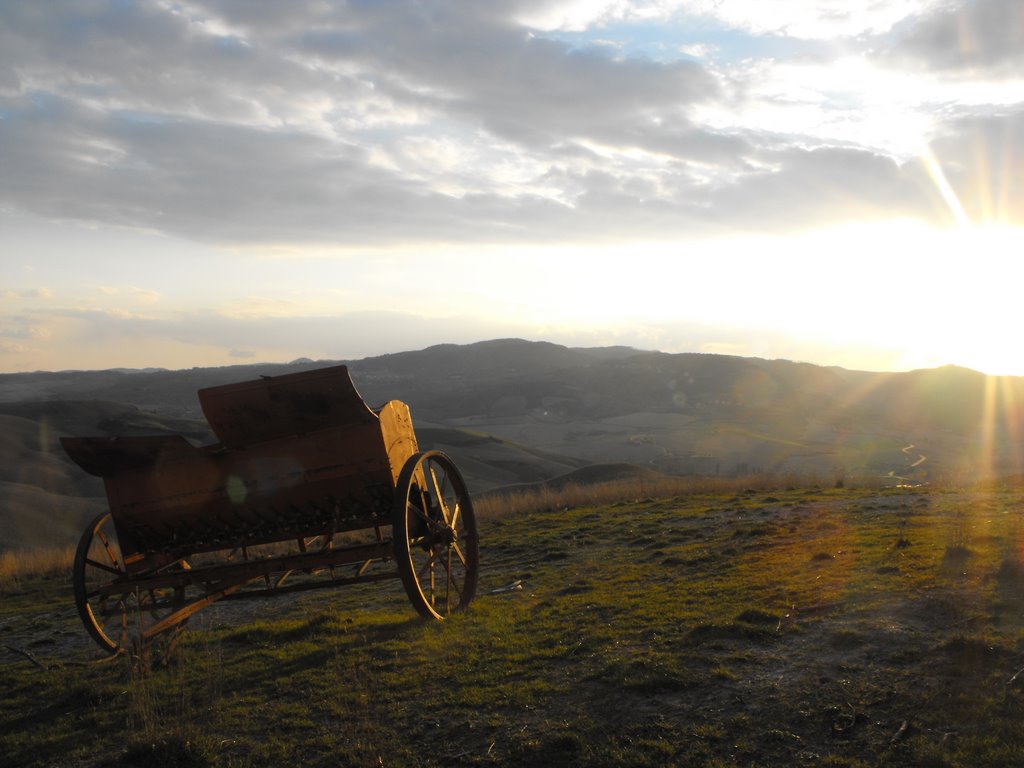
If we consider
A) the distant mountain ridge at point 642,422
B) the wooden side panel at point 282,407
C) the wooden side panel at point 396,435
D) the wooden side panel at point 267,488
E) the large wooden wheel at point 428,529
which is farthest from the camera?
the distant mountain ridge at point 642,422

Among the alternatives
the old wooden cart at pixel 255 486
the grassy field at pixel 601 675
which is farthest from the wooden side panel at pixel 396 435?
the grassy field at pixel 601 675

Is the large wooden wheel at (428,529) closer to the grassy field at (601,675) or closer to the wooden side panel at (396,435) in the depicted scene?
the wooden side panel at (396,435)

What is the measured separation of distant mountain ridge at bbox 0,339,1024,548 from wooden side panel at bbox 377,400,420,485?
20726mm

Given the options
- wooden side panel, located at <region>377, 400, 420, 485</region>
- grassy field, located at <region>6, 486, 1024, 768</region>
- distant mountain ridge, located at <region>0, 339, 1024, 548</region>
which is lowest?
distant mountain ridge, located at <region>0, 339, 1024, 548</region>

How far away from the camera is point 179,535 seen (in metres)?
8.26

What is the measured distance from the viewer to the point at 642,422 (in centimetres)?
11088

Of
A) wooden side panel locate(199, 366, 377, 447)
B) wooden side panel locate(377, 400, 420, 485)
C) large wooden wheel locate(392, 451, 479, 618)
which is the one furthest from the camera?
wooden side panel locate(377, 400, 420, 485)

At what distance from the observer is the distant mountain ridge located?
57.6m

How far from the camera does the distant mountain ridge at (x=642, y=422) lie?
189 ft

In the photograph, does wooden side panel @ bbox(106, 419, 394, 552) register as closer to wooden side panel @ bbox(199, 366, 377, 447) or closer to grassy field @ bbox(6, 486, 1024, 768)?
wooden side panel @ bbox(199, 366, 377, 447)

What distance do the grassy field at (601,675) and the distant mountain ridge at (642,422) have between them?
59.9ft

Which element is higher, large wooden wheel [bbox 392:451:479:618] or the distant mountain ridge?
large wooden wheel [bbox 392:451:479:618]

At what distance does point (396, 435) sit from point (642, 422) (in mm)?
104281

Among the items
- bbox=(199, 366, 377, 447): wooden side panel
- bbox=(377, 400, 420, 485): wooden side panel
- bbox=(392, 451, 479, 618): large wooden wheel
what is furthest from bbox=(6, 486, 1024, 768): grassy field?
bbox=(199, 366, 377, 447): wooden side panel
